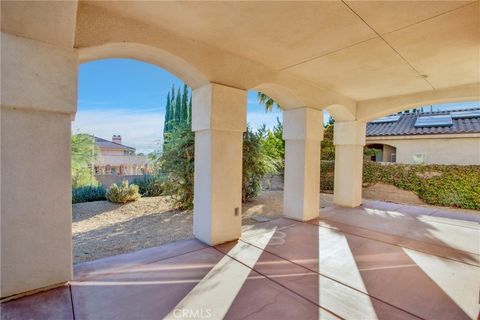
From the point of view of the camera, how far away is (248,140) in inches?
310

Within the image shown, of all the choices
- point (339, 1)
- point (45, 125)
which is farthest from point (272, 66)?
point (45, 125)

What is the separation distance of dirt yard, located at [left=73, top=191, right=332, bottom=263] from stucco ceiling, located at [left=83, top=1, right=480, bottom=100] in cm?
365

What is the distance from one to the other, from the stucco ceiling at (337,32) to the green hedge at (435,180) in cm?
523

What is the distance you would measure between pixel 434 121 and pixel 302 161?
1234 centimetres

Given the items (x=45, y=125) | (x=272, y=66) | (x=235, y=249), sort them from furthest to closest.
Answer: (x=272, y=66) < (x=235, y=249) < (x=45, y=125)

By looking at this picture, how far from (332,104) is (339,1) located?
3888 millimetres

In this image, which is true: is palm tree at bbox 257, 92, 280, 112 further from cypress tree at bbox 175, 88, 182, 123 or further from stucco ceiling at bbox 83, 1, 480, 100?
stucco ceiling at bbox 83, 1, 480, 100

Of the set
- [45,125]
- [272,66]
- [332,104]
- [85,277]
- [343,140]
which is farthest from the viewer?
[343,140]

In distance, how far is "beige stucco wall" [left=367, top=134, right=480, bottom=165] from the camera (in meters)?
11.6

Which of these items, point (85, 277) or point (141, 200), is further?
point (141, 200)

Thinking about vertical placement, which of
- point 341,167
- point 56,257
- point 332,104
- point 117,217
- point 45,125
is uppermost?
point 332,104

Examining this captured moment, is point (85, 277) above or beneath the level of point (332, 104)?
beneath

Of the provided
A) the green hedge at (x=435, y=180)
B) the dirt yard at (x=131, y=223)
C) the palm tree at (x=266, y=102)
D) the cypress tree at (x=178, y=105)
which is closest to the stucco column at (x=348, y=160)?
the dirt yard at (x=131, y=223)

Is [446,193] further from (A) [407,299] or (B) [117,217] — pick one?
(B) [117,217]
